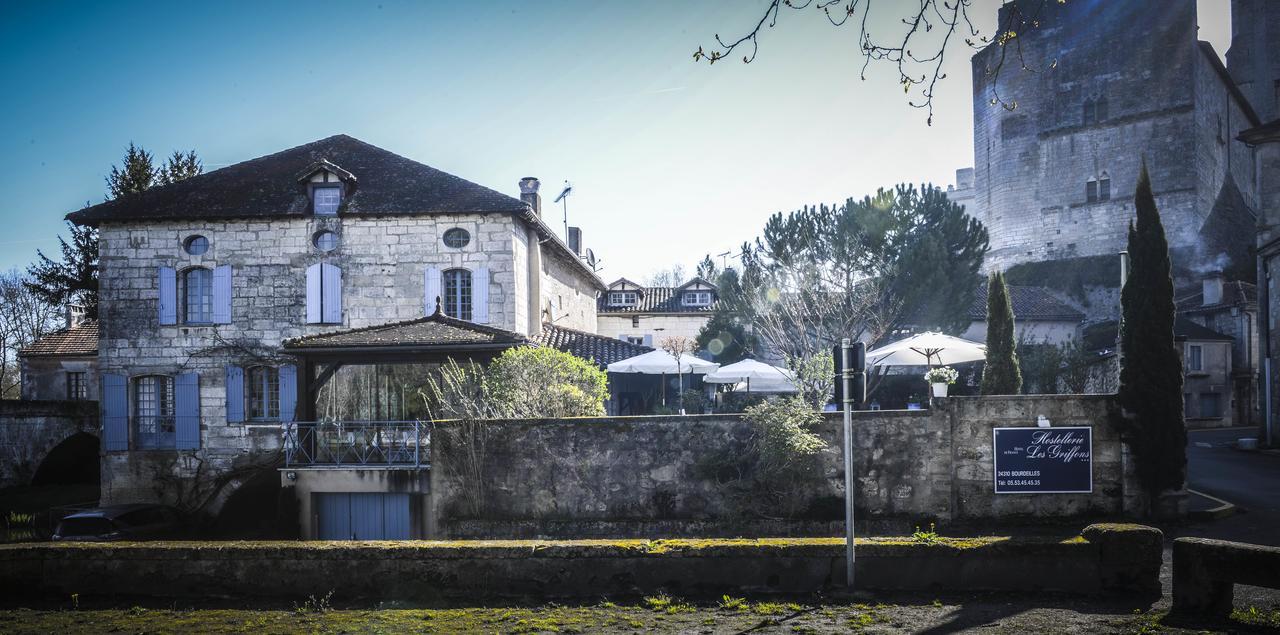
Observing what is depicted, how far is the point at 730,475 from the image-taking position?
12.0 metres

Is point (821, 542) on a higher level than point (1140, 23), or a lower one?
lower

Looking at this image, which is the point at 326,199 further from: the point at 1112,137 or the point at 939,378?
the point at 1112,137

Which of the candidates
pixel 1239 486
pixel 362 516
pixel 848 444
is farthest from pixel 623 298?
pixel 848 444

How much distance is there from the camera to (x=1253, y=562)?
240 inches

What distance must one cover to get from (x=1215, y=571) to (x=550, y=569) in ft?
18.4

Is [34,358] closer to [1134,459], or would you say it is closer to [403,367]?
[403,367]

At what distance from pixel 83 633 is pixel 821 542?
642 centimetres

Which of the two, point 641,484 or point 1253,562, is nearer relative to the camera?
point 1253,562

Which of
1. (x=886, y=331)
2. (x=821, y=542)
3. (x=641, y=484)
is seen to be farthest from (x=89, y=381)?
(x=821, y=542)

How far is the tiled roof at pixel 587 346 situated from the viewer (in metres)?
19.3

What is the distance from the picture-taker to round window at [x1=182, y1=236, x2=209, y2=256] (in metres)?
18.8

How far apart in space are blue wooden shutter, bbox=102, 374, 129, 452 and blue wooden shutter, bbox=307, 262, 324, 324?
476 centimetres

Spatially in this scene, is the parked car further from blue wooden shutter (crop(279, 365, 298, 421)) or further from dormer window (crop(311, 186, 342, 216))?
dormer window (crop(311, 186, 342, 216))

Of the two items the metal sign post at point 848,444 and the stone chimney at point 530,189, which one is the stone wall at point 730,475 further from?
the stone chimney at point 530,189
